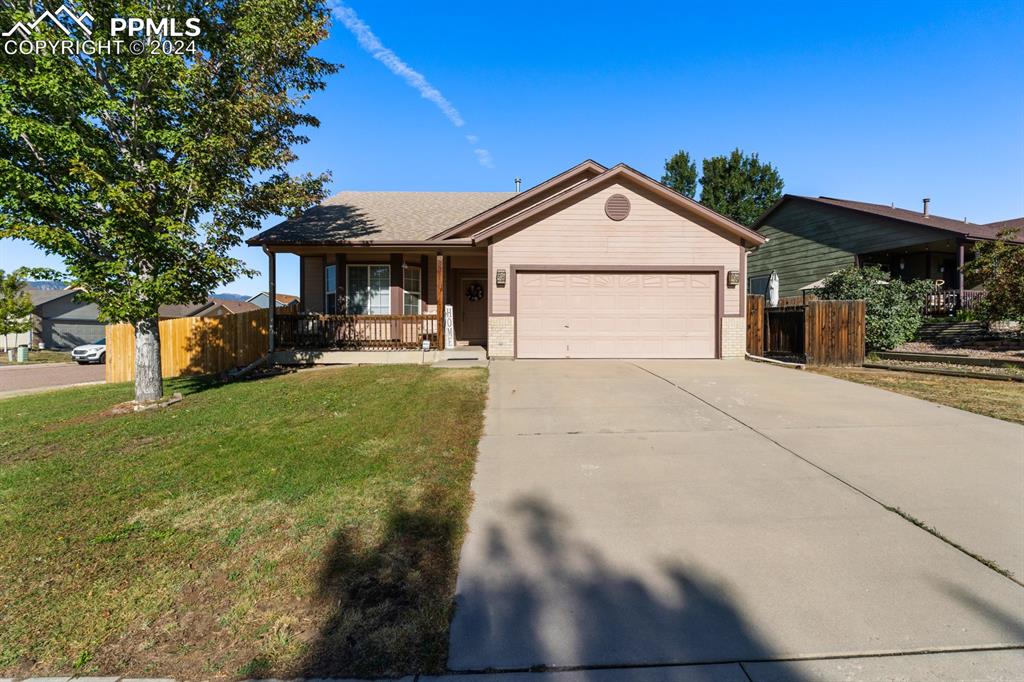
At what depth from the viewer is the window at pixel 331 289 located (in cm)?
1365

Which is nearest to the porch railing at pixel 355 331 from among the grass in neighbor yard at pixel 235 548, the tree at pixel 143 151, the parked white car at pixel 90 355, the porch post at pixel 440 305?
the porch post at pixel 440 305

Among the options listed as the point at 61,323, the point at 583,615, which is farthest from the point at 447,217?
the point at 61,323

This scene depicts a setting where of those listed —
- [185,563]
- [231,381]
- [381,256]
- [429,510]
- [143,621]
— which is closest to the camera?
[143,621]

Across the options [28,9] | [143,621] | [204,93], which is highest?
[28,9]

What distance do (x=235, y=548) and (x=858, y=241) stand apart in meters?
22.9

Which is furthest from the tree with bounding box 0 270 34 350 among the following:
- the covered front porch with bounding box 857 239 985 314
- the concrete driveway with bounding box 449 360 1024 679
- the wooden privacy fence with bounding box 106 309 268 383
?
the covered front porch with bounding box 857 239 985 314

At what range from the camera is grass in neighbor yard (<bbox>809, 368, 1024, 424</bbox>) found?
6.40 metres

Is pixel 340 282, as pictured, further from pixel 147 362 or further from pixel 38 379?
pixel 38 379

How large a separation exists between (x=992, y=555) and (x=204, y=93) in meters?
11.7

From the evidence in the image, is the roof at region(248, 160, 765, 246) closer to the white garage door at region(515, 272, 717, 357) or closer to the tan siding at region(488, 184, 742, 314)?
the tan siding at region(488, 184, 742, 314)

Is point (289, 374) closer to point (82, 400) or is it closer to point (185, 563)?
point (82, 400)

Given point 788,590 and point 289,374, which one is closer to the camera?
point 788,590

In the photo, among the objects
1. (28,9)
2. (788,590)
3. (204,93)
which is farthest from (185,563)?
(28,9)

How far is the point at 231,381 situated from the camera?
1044 centimetres
